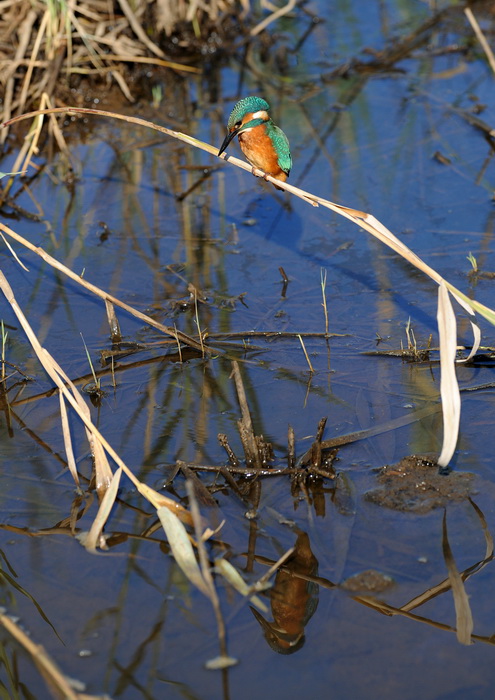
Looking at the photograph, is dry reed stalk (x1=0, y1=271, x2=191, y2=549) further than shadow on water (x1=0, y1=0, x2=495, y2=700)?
Yes

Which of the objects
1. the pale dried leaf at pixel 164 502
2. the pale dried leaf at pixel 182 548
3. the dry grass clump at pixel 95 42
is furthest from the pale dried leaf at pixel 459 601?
the dry grass clump at pixel 95 42

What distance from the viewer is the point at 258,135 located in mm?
3723

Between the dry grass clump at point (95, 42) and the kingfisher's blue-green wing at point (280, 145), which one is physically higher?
the dry grass clump at point (95, 42)

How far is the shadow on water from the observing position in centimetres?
242

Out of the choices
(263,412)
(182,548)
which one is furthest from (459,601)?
(263,412)

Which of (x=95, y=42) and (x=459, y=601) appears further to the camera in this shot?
(x=95, y=42)

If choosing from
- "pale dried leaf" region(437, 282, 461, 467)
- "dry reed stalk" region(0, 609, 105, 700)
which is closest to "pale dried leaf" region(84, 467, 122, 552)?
"dry reed stalk" region(0, 609, 105, 700)

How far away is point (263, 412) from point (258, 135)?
126cm

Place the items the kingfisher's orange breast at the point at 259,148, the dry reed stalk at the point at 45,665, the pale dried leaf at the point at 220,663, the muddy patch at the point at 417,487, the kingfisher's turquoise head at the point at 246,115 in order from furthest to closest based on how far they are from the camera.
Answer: the kingfisher's orange breast at the point at 259,148
the kingfisher's turquoise head at the point at 246,115
the muddy patch at the point at 417,487
the pale dried leaf at the point at 220,663
the dry reed stalk at the point at 45,665

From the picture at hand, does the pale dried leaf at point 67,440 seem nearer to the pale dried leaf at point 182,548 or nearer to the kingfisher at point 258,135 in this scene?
the pale dried leaf at point 182,548

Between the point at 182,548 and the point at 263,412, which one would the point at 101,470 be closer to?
the point at 182,548

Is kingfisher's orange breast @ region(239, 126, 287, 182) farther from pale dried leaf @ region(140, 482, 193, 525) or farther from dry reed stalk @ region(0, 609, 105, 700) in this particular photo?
dry reed stalk @ region(0, 609, 105, 700)

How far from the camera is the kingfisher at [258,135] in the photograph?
3.62 m

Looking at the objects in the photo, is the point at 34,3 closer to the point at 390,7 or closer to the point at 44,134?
the point at 44,134
